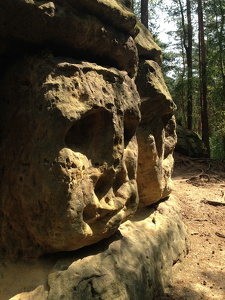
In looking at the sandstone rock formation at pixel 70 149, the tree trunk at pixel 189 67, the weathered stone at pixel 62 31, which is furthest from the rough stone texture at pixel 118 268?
the tree trunk at pixel 189 67

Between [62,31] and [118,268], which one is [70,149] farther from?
[118,268]

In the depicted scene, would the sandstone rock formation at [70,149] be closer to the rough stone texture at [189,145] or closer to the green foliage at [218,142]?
the rough stone texture at [189,145]

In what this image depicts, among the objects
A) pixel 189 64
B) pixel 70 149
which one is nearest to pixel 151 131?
pixel 70 149

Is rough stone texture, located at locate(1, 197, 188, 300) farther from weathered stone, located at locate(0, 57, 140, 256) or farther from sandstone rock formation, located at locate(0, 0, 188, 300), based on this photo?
weathered stone, located at locate(0, 57, 140, 256)

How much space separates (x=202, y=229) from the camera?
7.13 metres

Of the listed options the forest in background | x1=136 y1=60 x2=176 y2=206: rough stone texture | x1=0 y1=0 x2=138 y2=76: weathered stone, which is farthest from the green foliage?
x1=0 y1=0 x2=138 y2=76: weathered stone

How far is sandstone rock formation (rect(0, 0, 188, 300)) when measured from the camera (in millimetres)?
3109

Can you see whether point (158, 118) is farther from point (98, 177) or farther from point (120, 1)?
point (98, 177)

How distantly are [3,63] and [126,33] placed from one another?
1884 mm

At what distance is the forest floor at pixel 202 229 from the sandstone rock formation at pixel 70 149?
55 centimetres

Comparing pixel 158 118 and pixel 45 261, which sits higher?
pixel 158 118

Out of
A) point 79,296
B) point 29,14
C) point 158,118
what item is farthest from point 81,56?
point 79,296

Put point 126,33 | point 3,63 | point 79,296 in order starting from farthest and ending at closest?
point 126,33, point 3,63, point 79,296

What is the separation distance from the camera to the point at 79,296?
309 centimetres
